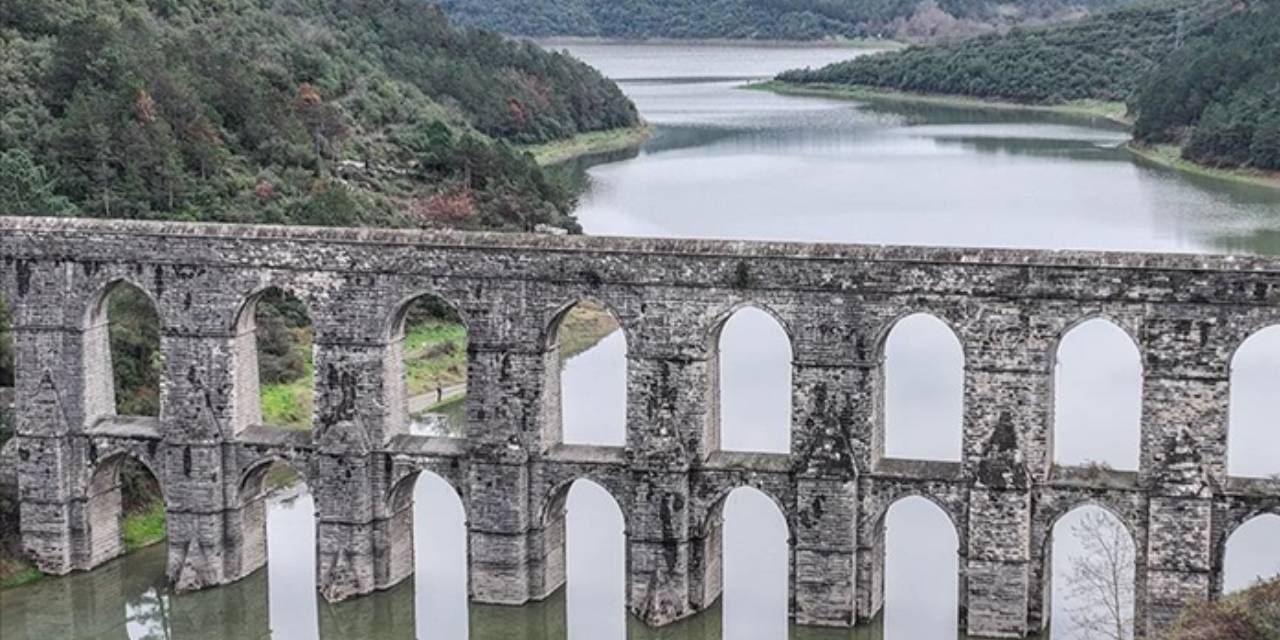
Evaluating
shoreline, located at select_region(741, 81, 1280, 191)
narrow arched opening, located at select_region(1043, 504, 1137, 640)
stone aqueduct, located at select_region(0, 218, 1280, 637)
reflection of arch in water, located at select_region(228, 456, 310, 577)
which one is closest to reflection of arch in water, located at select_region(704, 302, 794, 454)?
stone aqueduct, located at select_region(0, 218, 1280, 637)

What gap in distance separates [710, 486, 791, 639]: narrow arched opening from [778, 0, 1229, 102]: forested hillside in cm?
7876

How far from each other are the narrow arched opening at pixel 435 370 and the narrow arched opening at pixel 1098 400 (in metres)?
13.1

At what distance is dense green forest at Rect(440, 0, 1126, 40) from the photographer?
582 ft

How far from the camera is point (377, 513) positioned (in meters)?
31.7

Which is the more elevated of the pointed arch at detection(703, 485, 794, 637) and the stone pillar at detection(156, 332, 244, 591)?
the stone pillar at detection(156, 332, 244, 591)

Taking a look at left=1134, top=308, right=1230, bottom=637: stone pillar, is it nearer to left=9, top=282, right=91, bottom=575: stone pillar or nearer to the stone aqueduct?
the stone aqueduct

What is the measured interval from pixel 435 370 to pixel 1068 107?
250 ft

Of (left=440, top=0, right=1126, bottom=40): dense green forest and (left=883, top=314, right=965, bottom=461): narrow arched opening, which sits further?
(left=440, top=0, right=1126, bottom=40): dense green forest

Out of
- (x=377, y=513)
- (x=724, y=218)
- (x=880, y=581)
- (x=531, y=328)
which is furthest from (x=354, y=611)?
(x=724, y=218)

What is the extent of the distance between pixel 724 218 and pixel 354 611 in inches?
1632

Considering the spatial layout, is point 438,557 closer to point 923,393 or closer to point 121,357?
point 121,357

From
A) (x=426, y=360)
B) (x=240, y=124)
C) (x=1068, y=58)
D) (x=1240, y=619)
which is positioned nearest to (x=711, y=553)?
(x=1240, y=619)

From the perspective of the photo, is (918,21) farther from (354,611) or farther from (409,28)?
(354,611)

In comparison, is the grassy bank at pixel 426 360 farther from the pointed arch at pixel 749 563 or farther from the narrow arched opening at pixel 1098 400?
the narrow arched opening at pixel 1098 400
